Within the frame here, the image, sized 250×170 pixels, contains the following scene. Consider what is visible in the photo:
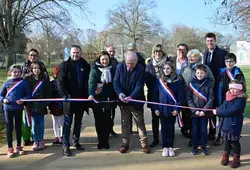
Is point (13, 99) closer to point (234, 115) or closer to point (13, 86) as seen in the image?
point (13, 86)

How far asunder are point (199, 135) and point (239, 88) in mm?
1292

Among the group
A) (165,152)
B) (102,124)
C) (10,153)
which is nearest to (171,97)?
(165,152)

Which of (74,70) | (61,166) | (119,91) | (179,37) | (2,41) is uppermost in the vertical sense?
(179,37)

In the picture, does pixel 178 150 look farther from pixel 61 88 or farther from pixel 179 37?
pixel 179 37

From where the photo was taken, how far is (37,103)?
6082 mm

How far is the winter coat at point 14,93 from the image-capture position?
576 cm

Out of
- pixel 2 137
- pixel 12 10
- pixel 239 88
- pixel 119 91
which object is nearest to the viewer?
pixel 239 88

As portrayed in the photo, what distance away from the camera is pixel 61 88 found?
227 inches

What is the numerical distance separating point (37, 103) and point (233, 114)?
138 inches

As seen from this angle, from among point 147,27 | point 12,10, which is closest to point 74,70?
point 12,10

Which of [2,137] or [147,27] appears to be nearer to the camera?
[2,137]

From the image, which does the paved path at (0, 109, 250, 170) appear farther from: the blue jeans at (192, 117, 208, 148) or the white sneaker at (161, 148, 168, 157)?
the blue jeans at (192, 117, 208, 148)

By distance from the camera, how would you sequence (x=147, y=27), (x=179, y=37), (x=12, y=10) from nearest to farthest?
(x=12, y=10) → (x=147, y=27) → (x=179, y=37)

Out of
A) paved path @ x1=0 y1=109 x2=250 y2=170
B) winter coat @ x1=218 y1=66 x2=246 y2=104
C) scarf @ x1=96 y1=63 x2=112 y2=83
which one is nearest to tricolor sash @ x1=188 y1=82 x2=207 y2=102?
winter coat @ x1=218 y1=66 x2=246 y2=104
